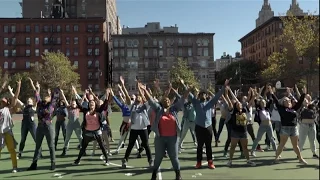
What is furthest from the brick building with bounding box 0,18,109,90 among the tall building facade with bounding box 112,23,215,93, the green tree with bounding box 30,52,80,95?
the green tree with bounding box 30,52,80,95

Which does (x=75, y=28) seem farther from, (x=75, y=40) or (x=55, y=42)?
(x=55, y=42)

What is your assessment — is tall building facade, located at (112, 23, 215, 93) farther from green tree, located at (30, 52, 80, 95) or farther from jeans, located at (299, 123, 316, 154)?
jeans, located at (299, 123, 316, 154)

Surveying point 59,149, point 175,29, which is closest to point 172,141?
point 59,149

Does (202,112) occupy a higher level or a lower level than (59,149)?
higher

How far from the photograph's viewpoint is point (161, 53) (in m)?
110

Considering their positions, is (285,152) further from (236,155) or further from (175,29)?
(175,29)

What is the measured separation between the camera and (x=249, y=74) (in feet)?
313

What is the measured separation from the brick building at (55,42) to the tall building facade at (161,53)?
26.7 feet

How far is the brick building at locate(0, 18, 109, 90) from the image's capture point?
101m

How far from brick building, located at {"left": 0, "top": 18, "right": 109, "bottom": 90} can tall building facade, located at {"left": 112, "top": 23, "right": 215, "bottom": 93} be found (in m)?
8.14

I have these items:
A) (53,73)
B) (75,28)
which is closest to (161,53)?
(75,28)

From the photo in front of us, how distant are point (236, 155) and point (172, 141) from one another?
16.7 feet

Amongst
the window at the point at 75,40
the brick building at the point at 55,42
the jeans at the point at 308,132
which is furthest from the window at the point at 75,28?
the jeans at the point at 308,132

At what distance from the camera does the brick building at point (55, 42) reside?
101 meters
